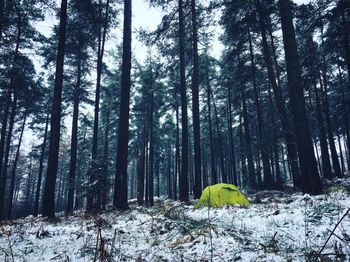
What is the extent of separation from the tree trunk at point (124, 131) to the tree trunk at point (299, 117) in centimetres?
578

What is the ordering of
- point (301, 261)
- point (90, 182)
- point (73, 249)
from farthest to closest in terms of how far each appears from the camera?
point (90, 182)
point (73, 249)
point (301, 261)

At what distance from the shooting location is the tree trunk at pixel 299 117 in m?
6.28

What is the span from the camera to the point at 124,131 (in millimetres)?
9203

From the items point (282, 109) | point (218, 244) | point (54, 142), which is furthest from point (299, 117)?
point (54, 142)

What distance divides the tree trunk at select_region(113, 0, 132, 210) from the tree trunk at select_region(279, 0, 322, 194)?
5781 millimetres

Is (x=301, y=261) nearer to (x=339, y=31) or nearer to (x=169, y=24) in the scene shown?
(x=169, y=24)

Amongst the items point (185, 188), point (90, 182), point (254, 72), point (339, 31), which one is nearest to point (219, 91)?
point (254, 72)

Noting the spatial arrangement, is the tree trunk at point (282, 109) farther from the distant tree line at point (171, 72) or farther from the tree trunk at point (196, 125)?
the tree trunk at point (196, 125)

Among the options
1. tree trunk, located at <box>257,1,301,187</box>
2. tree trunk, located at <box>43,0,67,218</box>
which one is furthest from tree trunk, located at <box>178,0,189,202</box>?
tree trunk, located at <box>43,0,67,218</box>

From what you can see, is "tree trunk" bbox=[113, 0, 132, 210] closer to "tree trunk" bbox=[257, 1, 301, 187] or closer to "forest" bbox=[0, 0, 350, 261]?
"forest" bbox=[0, 0, 350, 261]

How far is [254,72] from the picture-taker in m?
17.1

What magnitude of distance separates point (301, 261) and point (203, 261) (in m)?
0.83

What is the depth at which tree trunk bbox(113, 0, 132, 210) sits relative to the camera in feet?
28.3

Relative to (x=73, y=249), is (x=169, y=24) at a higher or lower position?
higher
